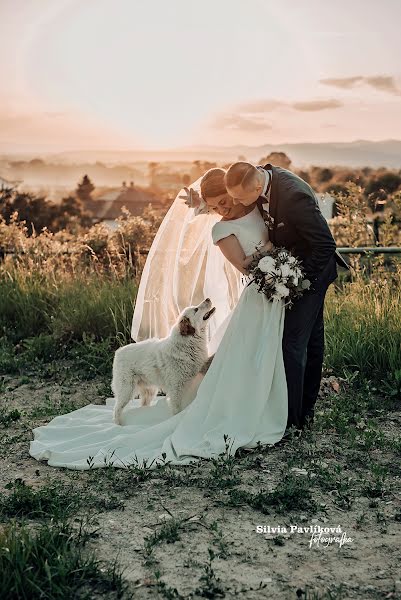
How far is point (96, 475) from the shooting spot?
536 cm

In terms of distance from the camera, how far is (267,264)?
5.65 m

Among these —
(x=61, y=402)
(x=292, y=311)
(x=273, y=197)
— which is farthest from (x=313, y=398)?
(x=61, y=402)

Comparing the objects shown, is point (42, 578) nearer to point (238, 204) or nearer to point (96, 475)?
point (96, 475)

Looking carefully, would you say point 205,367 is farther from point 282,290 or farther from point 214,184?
point 214,184

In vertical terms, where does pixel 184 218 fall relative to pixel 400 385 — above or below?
above

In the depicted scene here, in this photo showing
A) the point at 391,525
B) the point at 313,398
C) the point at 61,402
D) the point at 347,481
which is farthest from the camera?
the point at 61,402

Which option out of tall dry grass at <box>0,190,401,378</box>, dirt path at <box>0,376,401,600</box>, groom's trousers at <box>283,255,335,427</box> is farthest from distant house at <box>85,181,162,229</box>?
dirt path at <box>0,376,401,600</box>

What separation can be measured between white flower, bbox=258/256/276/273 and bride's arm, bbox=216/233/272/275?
18 centimetres

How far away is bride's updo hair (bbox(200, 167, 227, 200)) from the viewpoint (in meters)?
5.79

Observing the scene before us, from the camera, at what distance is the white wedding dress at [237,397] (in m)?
5.79

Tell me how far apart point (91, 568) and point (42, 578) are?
0.26m

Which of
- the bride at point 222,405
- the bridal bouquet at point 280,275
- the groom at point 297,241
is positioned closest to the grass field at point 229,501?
the bride at point 222,405

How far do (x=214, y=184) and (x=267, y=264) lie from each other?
76cm

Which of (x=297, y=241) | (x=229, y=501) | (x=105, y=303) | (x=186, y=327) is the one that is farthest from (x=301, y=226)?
(x=105, y=303)
